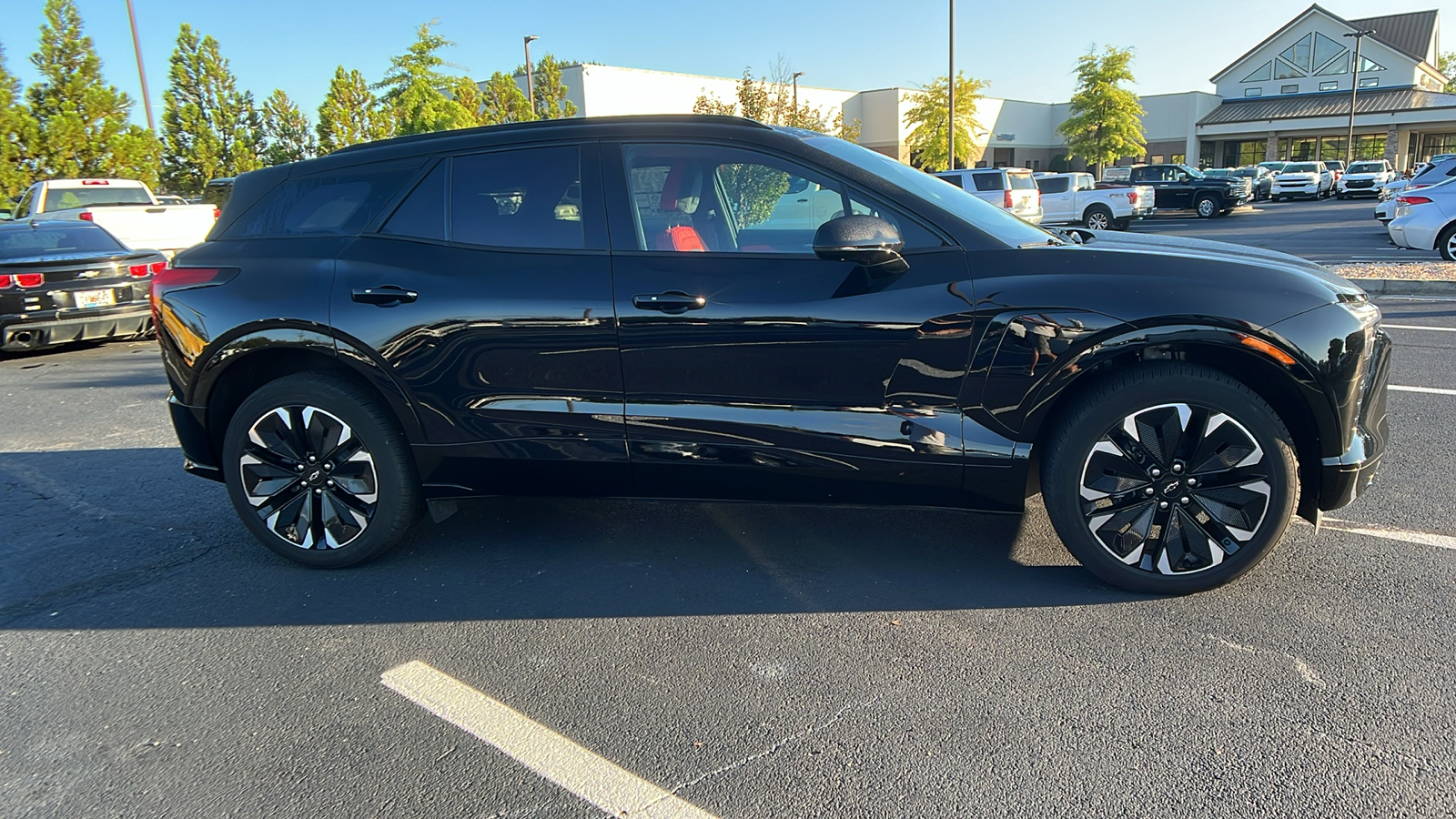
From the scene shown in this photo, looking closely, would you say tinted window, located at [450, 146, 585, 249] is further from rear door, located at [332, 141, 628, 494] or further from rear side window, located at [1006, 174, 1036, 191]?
rear side window, located at [1006, 174, 1036, 191]

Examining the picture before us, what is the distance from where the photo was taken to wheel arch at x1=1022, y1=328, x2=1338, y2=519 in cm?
312

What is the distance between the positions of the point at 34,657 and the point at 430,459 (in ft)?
4.92

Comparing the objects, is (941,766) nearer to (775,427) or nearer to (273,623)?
(775,427)

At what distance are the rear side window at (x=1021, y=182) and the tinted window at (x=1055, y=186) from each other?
16.9 feet

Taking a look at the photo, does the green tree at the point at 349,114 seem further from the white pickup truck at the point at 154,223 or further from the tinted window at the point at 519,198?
the tinted window at the point at 519,198

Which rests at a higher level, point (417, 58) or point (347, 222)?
point (417, 58)

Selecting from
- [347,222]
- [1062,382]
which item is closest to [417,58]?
[347,222]

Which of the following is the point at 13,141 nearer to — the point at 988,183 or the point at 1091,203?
the point at 988,183

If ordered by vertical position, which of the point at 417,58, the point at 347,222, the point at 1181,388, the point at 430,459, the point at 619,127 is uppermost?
the point at 417,58

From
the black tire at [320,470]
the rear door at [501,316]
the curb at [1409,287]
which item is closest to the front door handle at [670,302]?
the rear door at [501,316]

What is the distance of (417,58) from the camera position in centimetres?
2783

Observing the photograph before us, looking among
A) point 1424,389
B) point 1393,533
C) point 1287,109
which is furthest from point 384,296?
point 1287,109

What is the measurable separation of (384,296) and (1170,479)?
9.92 ft

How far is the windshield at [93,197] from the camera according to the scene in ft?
57.9
